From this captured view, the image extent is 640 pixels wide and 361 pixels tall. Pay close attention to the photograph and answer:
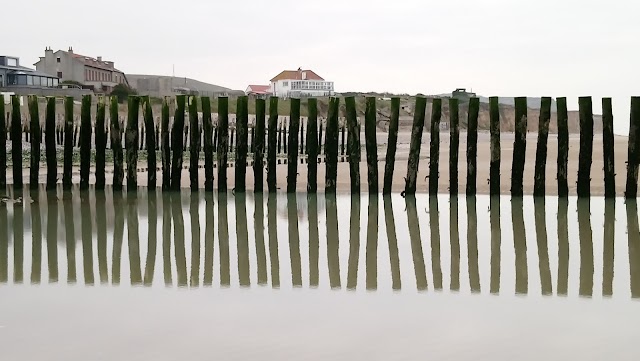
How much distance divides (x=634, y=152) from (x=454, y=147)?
2711mm

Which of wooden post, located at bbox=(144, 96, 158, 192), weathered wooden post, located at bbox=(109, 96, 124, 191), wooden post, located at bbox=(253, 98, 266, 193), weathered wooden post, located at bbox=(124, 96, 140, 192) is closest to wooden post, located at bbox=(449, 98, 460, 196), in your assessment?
wooden post, located at bbox=(253, 98, 266, 193)

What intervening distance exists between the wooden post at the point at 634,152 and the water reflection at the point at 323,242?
0.42 metres

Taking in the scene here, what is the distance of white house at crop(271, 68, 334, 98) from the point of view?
331 feet

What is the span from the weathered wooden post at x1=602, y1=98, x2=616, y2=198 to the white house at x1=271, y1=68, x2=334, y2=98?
86.4 m

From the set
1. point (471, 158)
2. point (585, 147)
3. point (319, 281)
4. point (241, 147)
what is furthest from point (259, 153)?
point (319, 281)

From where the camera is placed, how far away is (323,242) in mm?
9648

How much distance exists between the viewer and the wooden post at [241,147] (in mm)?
14141

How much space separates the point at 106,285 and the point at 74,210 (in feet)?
17.0

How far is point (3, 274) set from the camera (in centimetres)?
787

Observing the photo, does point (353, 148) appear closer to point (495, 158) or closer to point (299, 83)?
point (495, 158)

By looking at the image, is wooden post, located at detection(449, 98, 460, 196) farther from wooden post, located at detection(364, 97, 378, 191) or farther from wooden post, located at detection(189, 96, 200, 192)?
wooden post, located at detection(189, 96, 200, 192)

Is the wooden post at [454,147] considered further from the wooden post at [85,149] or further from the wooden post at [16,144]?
the wooden post at [16,144]

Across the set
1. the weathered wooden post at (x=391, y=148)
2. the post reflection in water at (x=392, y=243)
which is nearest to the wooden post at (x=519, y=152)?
the weathered wooden post at (x=391, y=148)

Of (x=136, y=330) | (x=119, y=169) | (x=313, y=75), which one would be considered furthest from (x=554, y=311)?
(x=313, y=75)
